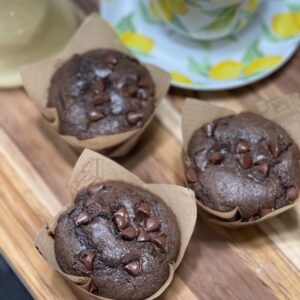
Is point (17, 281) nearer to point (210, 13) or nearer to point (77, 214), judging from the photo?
point (77, 214)

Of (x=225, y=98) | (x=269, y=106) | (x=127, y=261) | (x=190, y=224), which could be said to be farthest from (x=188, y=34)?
(x=127, y=261)

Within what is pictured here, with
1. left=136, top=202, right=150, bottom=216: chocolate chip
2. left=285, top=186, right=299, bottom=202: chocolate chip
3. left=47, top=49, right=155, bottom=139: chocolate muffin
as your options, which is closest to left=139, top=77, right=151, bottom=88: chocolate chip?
left=47, top=49, right=155, bottom=139: chocolate muffin

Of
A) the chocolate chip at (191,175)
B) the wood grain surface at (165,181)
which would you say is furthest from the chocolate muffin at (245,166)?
the wood grain surface at (165,181)

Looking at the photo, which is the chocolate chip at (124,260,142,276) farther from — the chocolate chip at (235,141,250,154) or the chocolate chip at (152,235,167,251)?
the chocolate chip at (235,141,250,154)

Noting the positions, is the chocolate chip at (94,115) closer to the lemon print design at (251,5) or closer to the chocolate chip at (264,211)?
the chocolate chip at (264,211)

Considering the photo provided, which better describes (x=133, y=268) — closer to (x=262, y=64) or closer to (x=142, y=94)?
(x=142, y=94)

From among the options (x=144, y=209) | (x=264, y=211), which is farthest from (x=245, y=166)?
(x=144, y=209)
